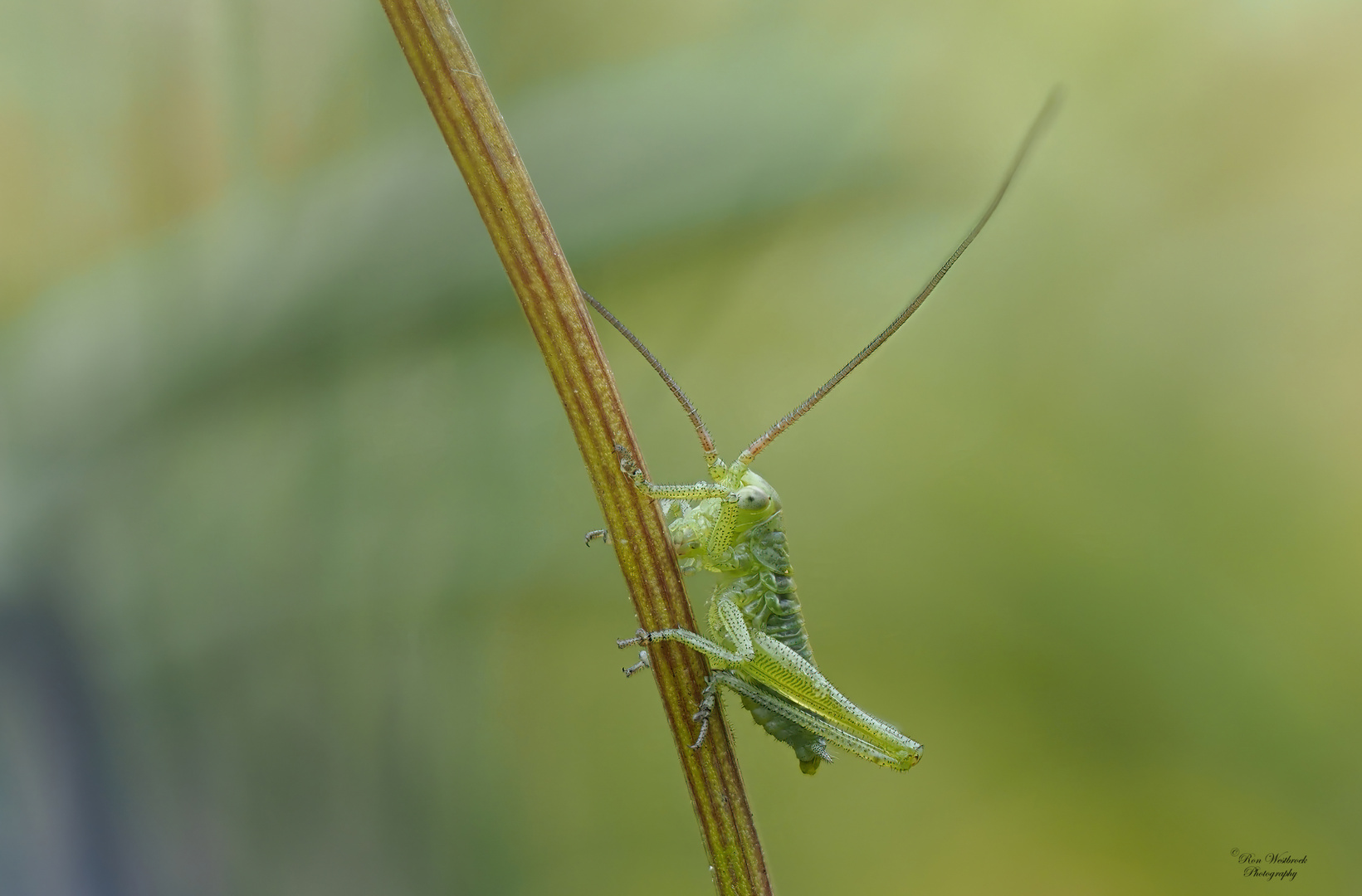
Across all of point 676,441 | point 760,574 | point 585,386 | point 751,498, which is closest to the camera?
point 585,386

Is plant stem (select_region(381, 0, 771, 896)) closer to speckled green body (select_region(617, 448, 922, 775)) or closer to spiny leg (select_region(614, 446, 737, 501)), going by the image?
spiny leg (select_region(614, 446, 737, 501))

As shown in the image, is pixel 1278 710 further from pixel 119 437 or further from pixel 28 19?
pixel 28 19

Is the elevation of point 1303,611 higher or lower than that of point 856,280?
lower

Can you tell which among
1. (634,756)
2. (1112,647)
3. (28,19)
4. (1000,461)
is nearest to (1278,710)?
(1112,647)

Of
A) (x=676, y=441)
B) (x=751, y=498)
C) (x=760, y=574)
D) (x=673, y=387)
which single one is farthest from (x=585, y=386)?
(x=676, y=441)

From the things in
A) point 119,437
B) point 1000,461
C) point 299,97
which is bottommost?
point 1000,461

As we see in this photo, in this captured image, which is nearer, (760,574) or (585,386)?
(585,386)

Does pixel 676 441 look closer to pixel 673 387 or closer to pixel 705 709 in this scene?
pixel 673 387
